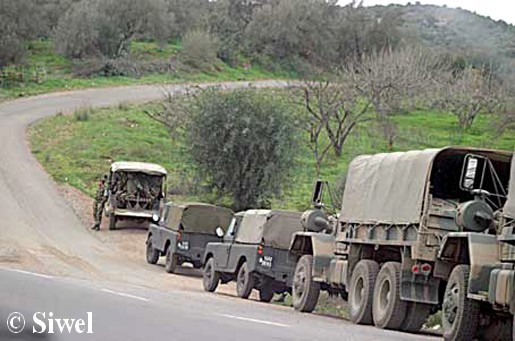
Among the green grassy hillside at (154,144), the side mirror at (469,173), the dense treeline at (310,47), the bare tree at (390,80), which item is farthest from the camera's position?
the dense treeline at (310,47)

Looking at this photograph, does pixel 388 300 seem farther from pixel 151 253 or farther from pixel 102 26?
pixel 102 26

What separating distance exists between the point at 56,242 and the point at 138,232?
4098 millimetres

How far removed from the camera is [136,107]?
60.8 metres

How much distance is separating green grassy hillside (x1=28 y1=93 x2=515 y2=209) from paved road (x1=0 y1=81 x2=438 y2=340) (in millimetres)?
1374

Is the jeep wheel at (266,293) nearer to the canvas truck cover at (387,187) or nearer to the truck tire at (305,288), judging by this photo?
the truck tire at (305,288)

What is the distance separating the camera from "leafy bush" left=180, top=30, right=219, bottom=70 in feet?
246

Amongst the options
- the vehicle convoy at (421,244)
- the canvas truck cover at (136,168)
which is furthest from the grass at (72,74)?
the vehicle convoy at (421,244)

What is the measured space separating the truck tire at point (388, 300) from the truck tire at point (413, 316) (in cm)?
12

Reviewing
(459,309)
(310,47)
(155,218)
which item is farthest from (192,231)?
(310,47)

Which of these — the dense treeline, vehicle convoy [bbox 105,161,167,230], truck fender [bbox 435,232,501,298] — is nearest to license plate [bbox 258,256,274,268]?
truck fender [bbox 435,232,501,298]

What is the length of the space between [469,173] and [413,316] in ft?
8.96

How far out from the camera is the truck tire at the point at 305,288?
21.0 m

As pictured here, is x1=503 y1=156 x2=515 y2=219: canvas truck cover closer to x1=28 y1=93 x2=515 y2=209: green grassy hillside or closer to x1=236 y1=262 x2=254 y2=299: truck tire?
x1=236 y1=262 x2=254 y2=299: truck tire

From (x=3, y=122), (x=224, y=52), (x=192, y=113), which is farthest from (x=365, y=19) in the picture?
(x=192, y=113)
